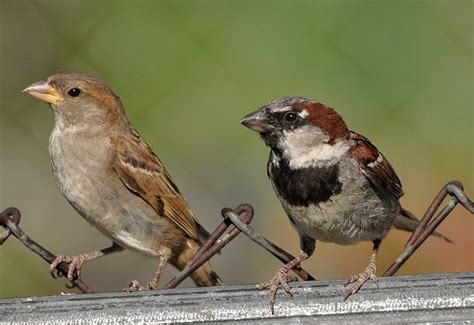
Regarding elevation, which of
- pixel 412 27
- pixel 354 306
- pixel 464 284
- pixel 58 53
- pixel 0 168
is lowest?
pixel 0 168

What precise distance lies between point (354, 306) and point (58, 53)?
4.39 m

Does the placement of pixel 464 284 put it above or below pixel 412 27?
below

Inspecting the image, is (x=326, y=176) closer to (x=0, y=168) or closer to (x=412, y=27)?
(x=0, y=168)

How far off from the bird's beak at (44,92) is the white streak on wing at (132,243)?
48cm

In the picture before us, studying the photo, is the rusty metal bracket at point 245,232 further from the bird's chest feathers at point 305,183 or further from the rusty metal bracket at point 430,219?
the bird's chest feathers at point 305,183

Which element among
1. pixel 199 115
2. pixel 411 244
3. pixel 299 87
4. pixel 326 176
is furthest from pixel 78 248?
pixel 411 244

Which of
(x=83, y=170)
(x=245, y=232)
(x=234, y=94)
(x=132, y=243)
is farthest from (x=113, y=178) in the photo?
(x=234, y=94)

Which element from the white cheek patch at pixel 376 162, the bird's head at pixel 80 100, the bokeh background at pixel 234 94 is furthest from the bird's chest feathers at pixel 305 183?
the bokeh background at pixel 234 94

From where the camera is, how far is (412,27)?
692cm

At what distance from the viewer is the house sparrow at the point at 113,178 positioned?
11.2 feet

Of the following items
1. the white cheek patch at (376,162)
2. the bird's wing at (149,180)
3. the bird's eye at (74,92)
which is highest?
the white cheek patch at (376,162)

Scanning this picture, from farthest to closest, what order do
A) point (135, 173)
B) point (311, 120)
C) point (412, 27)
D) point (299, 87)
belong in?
1. point (412, 27)
2. point (299, 87)
3. point (135, 173)
4. point (311, 120)

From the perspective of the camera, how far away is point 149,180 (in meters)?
3.54

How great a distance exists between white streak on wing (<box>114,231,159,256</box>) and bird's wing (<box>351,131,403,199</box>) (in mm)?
738
